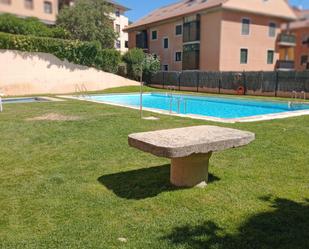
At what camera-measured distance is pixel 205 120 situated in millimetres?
10781

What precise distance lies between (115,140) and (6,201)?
141 inches

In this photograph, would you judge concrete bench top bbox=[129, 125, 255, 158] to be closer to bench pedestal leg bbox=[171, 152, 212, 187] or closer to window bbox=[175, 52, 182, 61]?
bench pedestal leg bbox=[171, 152, 212, 187]

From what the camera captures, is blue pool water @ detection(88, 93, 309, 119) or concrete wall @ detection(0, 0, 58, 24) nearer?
blue pool water @ detection(88, 93, 309, 119)

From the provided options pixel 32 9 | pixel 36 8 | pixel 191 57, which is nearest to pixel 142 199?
pixel 191 57

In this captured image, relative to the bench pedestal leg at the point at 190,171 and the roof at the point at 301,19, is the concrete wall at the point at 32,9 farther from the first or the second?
the roof at the point at 301,19

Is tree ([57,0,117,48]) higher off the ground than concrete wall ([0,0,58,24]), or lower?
lower

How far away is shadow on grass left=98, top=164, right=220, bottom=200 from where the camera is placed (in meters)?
4.45

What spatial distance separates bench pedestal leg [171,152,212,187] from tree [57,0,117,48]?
114ft

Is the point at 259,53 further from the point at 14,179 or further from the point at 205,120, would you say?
the point at 14,179

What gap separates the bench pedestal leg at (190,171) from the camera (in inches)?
178

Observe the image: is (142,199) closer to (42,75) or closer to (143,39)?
(42,75)

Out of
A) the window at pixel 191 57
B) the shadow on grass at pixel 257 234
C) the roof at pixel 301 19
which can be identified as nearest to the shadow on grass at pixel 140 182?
the shadow on grass at pixel 257 234

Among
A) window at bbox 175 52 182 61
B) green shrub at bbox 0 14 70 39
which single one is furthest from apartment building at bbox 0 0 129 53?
window at bbox 175 52 182 61

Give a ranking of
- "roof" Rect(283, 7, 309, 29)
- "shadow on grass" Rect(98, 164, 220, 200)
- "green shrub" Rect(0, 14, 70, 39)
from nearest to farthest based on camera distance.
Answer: "roof" Rect(283, 7, 309, 29) < "shadow on grass" Rect(98, 164, 220, 200) < "green shrub" Rect(0, 14, 70, 39)
